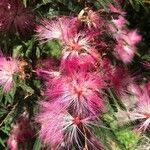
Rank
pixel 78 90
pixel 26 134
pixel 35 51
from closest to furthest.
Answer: pixel 78 90
pixel 35 51
pixel 26 134

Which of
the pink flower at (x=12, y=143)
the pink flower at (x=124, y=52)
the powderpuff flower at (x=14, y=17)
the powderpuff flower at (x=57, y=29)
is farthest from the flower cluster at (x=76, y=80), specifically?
the pink flower at (x=12, y=143)

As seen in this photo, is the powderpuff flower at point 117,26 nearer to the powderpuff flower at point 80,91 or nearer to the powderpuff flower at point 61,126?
the powderpuff flower at point 80,91

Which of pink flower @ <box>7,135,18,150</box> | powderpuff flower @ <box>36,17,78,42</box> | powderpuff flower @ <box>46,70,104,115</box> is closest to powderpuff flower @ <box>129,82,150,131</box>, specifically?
powderpuff flower @ <box>46,70,104,115</box>

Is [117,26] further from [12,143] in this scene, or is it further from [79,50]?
[12,143]

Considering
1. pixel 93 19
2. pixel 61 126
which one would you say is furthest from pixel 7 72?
pixel 93 19

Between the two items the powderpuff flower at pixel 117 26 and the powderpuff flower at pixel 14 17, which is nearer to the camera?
the powderpuff flower at pixel 14 17

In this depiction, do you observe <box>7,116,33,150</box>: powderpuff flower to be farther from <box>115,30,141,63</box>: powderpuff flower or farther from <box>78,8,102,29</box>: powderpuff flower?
<box>78,8,102,29</box>: powderpuff flower

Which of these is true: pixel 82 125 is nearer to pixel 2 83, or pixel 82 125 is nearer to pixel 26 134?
pixel 2 83

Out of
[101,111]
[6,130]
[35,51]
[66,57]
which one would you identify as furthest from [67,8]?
[6,130]
